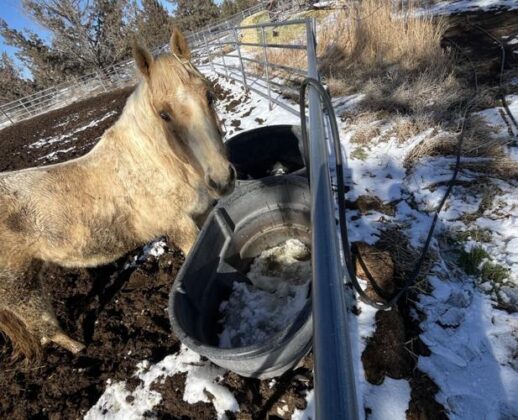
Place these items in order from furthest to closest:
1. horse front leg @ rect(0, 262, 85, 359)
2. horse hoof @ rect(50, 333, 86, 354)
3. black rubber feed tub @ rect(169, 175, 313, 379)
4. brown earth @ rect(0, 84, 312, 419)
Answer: horse hoof @ rect(50, 333, 86, 354), horse front leg @ rect(0, 262, 85, 359), brown earth @ rect(0, 84, 312, 419), black rubber feed tub @ rect(169, 175, 313, 379)

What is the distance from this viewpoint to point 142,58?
1.71 metres

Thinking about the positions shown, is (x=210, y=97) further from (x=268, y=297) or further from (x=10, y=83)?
(x=10, y=83)

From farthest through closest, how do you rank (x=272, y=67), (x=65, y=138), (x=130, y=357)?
1. (x=65, y=138)
2. (x=272, y=67)
3. (x=130, y=357)

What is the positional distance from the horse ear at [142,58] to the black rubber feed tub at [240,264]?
1.08m

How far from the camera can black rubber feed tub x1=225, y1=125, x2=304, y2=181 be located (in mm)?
3150

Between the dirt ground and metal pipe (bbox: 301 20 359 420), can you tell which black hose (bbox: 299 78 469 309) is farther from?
the dirt ground

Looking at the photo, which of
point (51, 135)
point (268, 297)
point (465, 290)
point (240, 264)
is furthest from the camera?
point (51, 135)

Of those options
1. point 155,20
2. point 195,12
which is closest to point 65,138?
point 155,20

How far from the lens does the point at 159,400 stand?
1.90 m

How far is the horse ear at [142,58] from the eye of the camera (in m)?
1.67

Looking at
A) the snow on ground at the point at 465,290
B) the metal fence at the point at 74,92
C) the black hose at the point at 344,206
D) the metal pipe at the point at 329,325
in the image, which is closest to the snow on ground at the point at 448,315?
the snow on ground at the point at 465,290

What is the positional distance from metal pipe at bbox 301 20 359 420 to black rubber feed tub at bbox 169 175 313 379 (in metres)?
0.61

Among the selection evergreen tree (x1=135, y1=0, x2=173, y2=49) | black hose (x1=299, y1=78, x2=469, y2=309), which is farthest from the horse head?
evergreen tree (x1=135, y1=0, x2=173, y2=49)

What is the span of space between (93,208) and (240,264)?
1319mm
